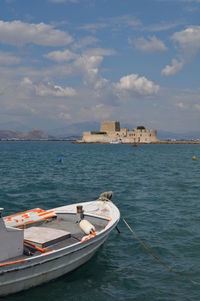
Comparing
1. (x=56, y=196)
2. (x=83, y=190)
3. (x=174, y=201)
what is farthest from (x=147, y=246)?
(x=83, y=190)

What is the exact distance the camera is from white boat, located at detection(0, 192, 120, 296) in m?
9.70

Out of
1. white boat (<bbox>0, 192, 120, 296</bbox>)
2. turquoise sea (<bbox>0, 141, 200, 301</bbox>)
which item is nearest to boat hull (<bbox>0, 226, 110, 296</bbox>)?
white boat (<bbox>0, 192, 120, 296</bbox>)

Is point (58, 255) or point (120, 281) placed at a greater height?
point (58, 255)

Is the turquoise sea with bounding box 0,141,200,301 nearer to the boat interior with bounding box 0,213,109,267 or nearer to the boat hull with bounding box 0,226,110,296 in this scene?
the boat hull with bounding box 0,226,110,296

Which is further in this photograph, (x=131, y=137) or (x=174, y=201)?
(x=131, y=137)

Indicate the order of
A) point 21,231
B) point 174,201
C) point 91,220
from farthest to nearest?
point 174,201 < point 91,220 < point 21,231

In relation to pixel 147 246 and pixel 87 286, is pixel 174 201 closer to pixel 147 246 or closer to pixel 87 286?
pixel 147 246

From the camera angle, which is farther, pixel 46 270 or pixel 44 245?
pixel 44 245

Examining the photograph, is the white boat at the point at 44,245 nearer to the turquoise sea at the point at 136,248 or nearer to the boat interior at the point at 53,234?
the boat interior at the point at 53,234

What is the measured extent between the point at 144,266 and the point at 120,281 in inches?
61.8

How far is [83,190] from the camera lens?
28.3m

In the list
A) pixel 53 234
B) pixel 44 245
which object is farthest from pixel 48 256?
pixel 53 234

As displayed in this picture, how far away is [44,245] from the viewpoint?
10.9m

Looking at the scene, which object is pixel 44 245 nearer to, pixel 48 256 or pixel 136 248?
pixel 48 256
